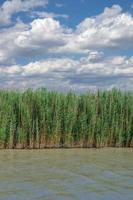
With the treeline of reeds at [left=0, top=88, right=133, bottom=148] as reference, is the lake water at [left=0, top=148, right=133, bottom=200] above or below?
below

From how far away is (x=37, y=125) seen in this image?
1625cm

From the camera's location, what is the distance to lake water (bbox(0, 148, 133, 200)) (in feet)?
28.3

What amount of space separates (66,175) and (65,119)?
613 centimetres

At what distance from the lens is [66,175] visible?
10.8 m

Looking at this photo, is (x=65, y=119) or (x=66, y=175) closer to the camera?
(x=66, y=175)

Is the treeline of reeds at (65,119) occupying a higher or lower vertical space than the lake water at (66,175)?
higher

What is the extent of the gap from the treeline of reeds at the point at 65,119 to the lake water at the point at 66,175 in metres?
0.99

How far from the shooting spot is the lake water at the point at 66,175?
8.64 metres

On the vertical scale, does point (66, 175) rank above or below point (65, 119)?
below

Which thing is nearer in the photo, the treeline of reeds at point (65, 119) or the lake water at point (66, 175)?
the lake water at point (66, 175)

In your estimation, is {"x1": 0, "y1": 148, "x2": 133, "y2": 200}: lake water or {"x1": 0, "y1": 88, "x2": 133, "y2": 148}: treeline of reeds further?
{"x1": 0, "y1": 88, "x2": 133, "y2": 148}: treeline of reeds

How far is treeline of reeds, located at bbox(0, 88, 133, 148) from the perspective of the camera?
1606cm

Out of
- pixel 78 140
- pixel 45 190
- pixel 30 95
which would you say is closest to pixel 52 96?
pixel 30 95

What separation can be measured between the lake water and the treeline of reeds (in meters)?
0.99
